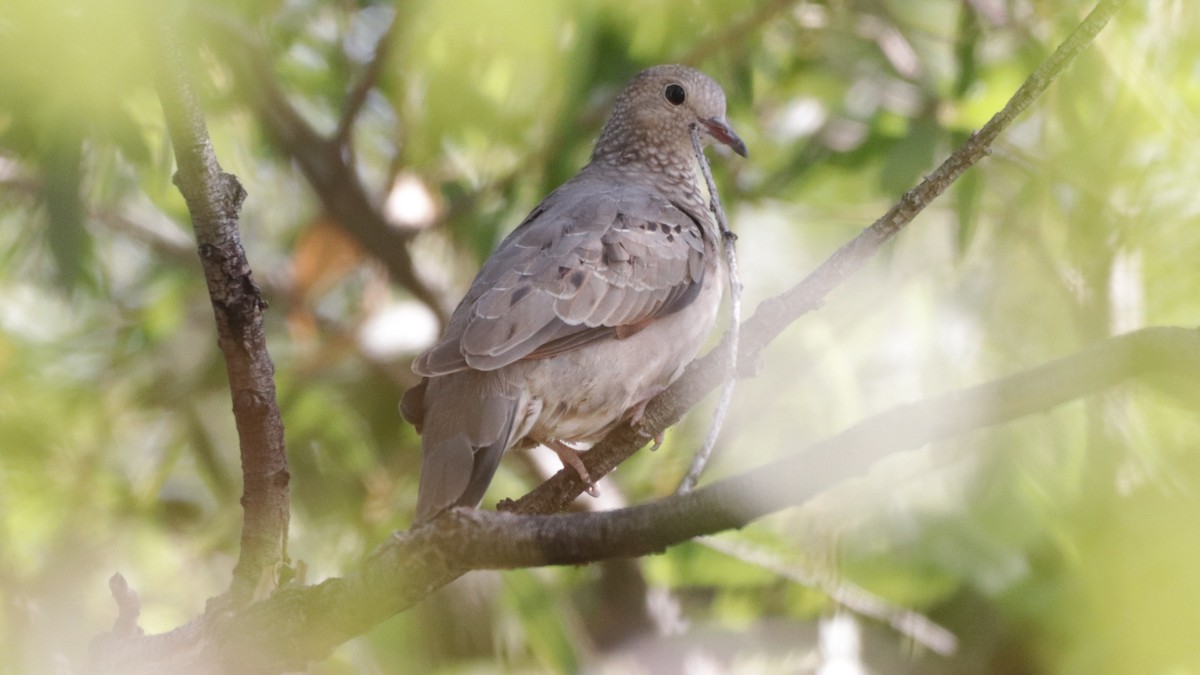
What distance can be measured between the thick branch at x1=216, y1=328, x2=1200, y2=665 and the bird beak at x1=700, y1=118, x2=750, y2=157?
2.10m

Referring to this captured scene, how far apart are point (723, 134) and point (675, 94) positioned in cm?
24

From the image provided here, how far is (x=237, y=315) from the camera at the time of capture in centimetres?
262

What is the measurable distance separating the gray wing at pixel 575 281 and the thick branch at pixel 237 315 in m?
0.48

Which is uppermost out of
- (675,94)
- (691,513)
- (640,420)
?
(675,94)

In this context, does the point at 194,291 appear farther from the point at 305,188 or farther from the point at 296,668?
the point at 296,668

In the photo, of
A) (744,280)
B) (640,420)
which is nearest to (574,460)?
(640,420)

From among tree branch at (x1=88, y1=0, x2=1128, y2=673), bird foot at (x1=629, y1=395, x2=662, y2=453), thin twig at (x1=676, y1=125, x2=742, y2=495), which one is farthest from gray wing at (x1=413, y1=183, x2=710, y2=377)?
thin twig at (x1=676, y1=125, x2=742, y2=495)

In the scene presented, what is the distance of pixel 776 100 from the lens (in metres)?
5.79

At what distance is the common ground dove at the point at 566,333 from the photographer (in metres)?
3.04

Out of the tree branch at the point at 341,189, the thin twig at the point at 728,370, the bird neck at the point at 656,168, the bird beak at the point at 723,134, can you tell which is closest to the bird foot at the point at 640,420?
the thin twig at the point at 728,370

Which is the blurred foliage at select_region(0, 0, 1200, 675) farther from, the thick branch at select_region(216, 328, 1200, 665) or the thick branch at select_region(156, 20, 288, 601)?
the thick branch at select_region(216, 328, 1200, 665)

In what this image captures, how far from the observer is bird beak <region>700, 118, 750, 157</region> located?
4.12 metres

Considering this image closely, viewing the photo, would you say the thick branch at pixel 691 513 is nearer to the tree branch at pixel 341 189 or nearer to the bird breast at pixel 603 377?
the bird breast at pixel 603 377

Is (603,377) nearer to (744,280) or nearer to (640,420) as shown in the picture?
(640,420)
